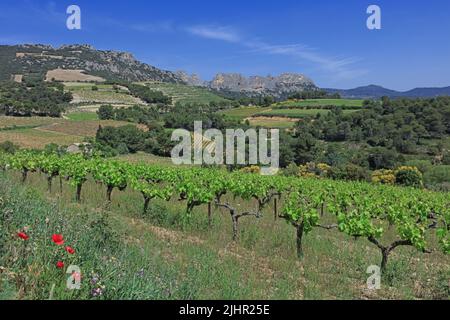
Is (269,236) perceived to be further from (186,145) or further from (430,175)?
(186,145)

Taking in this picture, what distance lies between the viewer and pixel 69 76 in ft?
401

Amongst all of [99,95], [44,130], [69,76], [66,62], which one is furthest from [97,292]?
[66,62]

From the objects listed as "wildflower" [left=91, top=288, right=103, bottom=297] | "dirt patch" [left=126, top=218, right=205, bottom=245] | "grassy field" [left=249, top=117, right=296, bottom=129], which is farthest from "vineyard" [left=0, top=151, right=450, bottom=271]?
"grassy field" [left=249, top=117, right=296, bottom=129]

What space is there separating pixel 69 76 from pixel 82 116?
4905 centimetres

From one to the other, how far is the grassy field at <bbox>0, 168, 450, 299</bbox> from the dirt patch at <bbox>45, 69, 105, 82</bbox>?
116111 mm

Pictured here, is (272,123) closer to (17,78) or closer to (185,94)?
(185,94)

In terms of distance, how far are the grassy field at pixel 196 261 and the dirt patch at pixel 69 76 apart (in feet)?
381

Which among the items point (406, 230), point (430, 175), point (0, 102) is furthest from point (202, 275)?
point (0, 102)

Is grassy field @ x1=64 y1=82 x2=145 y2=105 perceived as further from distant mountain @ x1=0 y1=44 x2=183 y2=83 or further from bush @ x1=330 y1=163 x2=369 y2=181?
bush @ x1=330 y1=163 x2=369 y2=181

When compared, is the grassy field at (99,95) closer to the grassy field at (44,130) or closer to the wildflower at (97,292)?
the grassy field at (44,130)

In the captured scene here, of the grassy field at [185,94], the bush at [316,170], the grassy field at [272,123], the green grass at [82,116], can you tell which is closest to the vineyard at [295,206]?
the bush at [316,170]

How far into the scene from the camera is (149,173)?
1744 centimetres

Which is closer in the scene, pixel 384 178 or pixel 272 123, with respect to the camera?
pixel 384 178

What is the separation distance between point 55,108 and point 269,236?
78.0 meters
